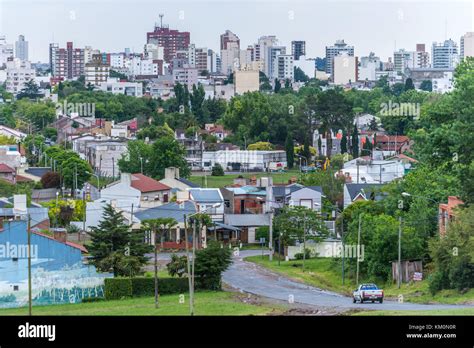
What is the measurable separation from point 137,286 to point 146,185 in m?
10.8

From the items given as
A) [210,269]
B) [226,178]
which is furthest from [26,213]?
[226,178]

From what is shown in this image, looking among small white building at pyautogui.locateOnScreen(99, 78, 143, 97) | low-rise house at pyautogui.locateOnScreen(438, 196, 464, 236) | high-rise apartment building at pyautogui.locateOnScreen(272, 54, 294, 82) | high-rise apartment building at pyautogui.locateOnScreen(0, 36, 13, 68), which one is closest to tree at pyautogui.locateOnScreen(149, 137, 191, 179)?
low-rise house at pyautogui.locateOnScreen(438, 196, 464, 236)

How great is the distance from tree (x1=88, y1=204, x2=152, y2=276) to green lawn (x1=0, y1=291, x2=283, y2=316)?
1919mm

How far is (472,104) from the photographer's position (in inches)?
519

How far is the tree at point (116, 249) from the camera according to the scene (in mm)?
13328

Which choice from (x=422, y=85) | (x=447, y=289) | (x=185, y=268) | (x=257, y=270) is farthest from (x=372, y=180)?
(x=422, y=85)

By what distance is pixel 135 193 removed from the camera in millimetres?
21438

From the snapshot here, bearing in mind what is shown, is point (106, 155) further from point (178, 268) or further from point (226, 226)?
point (178, 268)

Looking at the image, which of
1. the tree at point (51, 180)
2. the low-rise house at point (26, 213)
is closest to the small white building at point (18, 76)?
the tree at point (51, 180)

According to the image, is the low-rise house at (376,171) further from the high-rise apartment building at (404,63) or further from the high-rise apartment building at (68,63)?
the high-rise apartment building at (404,63)

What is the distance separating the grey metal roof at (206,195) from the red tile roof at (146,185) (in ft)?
2.16
